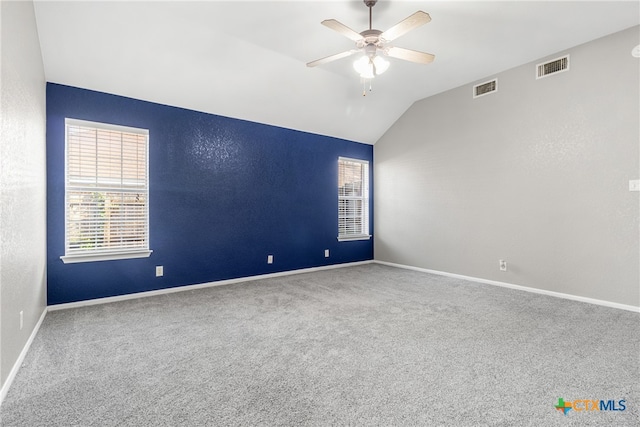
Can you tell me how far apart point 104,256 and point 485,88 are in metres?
5.52

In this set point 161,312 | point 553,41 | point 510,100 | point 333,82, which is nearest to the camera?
point 161,312

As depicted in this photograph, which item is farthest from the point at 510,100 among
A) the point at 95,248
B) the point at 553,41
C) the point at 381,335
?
the point at 95,248

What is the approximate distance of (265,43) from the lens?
3.51 metres

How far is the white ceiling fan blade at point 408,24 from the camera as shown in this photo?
89.6 inches

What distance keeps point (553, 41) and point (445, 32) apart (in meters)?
1.35

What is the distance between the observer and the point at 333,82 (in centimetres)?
461

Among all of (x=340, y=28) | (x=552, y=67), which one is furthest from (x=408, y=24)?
(x=552, y=67)

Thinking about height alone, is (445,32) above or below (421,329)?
above

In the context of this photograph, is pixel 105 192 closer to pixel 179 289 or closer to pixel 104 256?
pixel 104 256

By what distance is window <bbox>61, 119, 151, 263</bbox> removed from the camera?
3.54 meters

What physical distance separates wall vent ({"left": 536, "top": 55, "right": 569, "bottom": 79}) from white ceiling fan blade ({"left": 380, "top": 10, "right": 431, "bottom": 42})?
2.60m

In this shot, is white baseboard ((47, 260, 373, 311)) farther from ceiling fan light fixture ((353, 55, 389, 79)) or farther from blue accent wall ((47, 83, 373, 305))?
ceiling fan light fixture ((353, 55, 389, 79))

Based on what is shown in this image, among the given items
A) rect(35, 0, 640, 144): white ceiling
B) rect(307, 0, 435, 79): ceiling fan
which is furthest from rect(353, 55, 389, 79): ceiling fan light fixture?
rect(35, 0, 640, 144): white ceiling

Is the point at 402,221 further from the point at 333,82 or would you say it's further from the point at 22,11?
the point at 22,11
